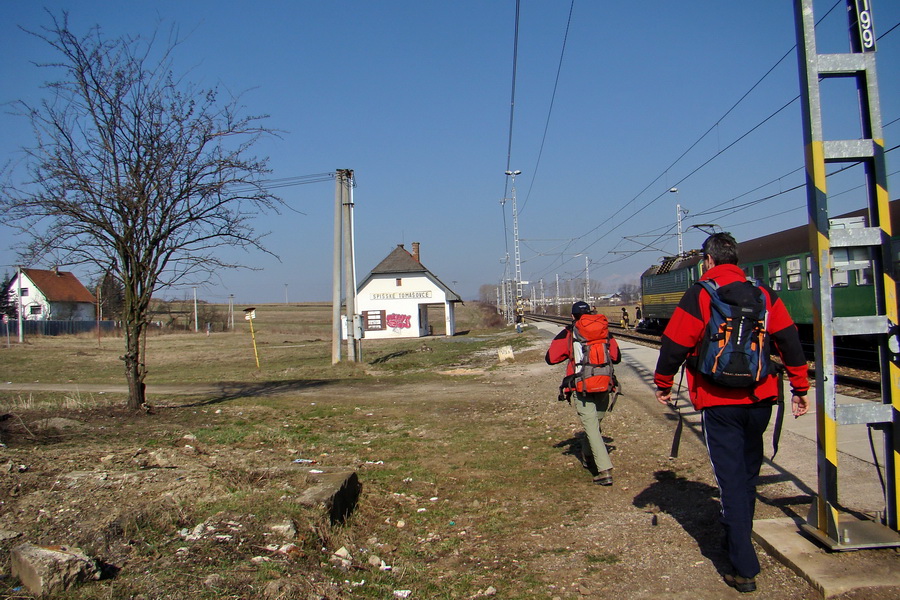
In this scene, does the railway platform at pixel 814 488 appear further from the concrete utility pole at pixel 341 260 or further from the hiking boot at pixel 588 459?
the concrete utility pole at pixel 341 260

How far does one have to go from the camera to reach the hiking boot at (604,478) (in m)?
6.27

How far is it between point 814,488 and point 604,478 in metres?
1.76

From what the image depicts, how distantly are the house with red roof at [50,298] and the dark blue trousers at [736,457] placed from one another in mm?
70613

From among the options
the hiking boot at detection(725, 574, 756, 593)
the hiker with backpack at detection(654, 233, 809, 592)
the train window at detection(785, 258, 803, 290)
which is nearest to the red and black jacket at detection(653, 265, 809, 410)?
the hiker with backpack at detection(654, 233, 809, 592)

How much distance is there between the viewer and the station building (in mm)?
51656

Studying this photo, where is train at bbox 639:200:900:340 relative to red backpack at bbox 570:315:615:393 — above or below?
above

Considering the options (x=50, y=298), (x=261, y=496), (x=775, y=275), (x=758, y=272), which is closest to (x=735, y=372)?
(x=261, y=496)

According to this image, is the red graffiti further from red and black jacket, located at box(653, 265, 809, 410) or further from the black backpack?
the black backpack

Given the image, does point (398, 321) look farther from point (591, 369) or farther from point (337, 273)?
point (591, 369)

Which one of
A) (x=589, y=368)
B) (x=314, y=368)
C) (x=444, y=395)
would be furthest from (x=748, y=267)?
(x=589, y=368)

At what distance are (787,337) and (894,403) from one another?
83 centimetres

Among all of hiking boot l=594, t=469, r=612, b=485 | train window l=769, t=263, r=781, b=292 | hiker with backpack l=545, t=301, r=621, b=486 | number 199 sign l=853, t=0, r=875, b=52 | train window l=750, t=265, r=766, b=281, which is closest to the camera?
number 199 sign l=853, t=0, r=875, b=52

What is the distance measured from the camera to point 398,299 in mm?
51938

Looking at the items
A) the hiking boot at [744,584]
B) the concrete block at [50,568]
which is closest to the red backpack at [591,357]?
the hiking boot at [744,584]
